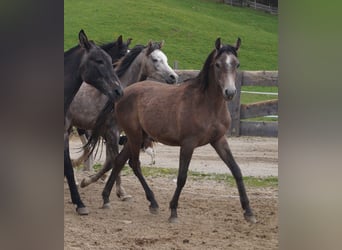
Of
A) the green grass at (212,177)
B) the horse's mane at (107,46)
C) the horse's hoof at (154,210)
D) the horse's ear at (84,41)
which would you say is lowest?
the green grass at (212,177)

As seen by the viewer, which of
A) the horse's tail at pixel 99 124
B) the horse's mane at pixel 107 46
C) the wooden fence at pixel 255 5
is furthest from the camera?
the wooden fence at pixel 255 5

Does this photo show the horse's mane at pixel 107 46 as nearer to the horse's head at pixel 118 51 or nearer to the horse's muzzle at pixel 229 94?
the horse's head at pixel 118 51

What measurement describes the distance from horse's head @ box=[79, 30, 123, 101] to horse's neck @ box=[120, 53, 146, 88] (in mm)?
1005

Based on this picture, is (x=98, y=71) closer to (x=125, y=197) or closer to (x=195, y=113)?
(x=195, y=113)

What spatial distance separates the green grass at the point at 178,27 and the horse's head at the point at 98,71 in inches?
372

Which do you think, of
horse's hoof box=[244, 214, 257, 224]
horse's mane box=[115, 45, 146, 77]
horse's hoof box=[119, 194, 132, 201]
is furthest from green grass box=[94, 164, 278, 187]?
horse's hoof box=[244, 214, 257, 224]

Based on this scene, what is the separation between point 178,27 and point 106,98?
1286 cm

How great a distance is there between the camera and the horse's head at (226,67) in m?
3.88

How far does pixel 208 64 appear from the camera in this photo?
4184mm

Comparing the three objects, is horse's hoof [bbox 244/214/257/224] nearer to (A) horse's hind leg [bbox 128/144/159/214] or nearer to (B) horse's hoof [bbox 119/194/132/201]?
(A) horse's hind leg [bbox 128/144/159/214]

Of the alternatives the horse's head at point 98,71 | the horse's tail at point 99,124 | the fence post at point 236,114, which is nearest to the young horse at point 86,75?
the horse's head at point 98,71

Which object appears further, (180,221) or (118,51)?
(118,51)

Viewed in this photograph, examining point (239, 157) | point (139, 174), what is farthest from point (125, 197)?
point (239, 157)
